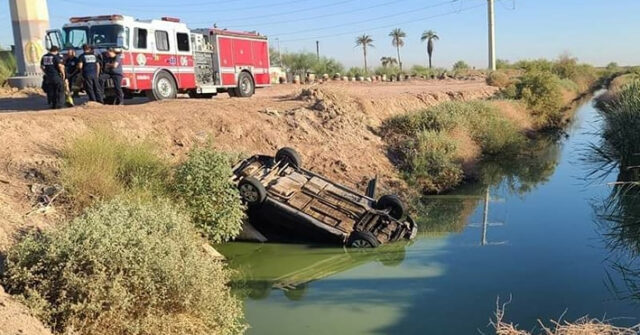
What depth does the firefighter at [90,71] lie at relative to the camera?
15547 millimetres

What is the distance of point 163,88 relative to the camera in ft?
61.6

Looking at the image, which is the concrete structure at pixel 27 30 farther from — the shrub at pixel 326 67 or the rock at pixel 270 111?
the shrub at pixel 326 67

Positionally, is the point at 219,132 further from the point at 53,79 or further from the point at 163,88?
the point at 53,79

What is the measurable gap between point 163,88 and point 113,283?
44.1 ft

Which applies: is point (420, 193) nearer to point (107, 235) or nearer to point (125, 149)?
point (125, 149)

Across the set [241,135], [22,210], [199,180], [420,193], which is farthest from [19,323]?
[420,193]

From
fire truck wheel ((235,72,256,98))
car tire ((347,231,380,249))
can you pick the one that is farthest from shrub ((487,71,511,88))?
car tire ((347,231,380,249))

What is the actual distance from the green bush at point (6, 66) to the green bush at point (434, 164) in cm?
1888

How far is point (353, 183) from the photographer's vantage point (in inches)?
619

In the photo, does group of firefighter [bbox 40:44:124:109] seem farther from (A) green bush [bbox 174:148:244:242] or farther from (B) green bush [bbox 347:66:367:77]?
(B) green bush [bbox 347:66:367:77]

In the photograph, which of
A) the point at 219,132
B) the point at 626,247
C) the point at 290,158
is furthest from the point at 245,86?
the point at 626,247

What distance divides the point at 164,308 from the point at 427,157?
488 inches

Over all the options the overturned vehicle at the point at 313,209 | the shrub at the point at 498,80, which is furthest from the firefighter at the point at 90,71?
the shrub at the point at 498,80

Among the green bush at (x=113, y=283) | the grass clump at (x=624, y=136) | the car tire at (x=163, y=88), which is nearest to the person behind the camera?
the green bush at (x=113, y=283)
